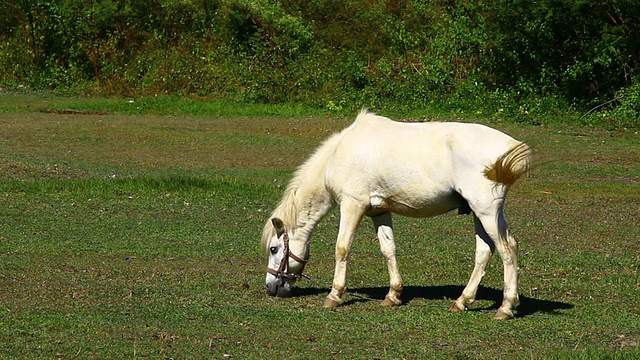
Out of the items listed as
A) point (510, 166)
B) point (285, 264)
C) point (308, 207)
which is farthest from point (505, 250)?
point (285, 264)

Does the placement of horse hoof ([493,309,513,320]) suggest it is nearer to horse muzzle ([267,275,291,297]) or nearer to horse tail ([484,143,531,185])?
horse tail ([484,143,531,185])

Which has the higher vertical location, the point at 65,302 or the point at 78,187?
the point at 65,302

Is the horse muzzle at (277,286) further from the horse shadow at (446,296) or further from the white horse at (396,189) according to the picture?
the horse shadow at (446,296)

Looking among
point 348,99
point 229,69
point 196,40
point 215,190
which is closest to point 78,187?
point 215,190

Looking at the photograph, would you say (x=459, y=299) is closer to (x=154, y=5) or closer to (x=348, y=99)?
(x=348, y=99)

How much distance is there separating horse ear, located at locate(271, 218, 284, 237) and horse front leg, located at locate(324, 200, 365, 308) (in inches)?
21.4

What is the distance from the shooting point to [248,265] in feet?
34.9

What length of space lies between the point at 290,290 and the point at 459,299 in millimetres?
1530

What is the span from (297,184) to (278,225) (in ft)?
1.50

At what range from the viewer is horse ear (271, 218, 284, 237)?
9.03 meters

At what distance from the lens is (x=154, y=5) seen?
3191 cm

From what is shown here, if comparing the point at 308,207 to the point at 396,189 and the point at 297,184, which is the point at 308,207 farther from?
the point at 396,189

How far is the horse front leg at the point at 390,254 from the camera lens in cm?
884

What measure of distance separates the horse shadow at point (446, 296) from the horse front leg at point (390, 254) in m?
0.19
